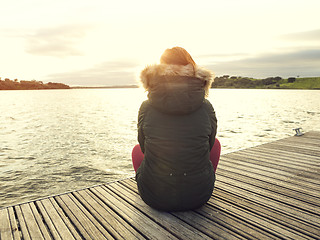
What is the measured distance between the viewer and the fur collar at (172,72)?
2896 mm

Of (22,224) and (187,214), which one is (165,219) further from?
(22,224)

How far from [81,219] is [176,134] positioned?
5.48 ft

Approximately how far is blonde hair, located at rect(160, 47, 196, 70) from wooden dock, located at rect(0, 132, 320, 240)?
6.33ft

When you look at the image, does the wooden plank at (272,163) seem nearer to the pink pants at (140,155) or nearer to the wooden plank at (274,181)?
the wooden plank at (274,181)

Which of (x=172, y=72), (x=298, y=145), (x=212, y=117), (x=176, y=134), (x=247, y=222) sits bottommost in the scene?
(x=298, y=145)

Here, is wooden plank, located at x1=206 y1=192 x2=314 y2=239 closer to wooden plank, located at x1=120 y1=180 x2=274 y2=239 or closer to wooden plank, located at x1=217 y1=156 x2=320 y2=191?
wooden plank, located at x1=120 y1=180 x2=274 y2=239

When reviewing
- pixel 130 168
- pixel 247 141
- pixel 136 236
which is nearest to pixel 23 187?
pixel 130 168

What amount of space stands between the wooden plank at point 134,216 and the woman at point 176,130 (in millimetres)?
317

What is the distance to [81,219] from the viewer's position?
3.35 meters

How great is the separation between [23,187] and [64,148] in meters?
6.62

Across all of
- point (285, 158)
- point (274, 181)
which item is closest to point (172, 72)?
point (274, 181)

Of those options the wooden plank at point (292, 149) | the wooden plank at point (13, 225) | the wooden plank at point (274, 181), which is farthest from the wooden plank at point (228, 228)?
the wooden plank at point (292, 149)

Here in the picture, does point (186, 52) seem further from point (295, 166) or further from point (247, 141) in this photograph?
point (247, 141)

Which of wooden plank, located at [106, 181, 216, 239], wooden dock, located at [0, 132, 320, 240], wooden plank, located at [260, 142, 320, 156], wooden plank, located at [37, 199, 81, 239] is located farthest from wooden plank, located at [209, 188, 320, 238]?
wooden plank, located at [260, 142, 320, 156]
